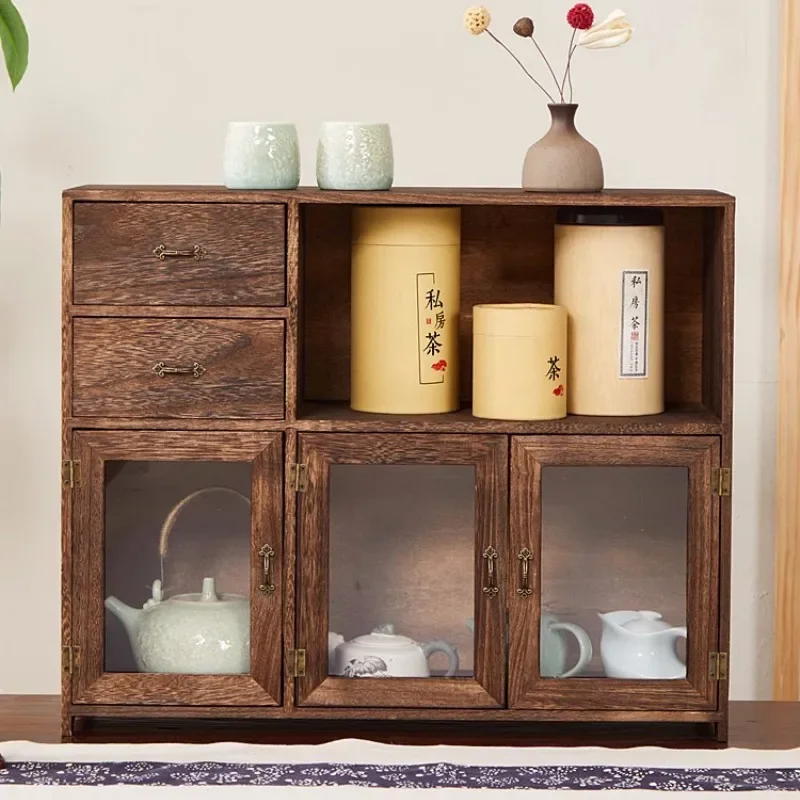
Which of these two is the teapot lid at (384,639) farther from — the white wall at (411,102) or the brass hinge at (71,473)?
the white wall at (411,102)

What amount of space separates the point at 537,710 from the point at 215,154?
1.18m

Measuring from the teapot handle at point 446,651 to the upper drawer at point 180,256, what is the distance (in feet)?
1.61

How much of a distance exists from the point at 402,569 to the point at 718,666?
0.43 meters

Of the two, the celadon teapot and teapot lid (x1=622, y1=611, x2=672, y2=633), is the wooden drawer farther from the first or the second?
teapot lid (x1=622, y1=611, x2=672, y2=633)

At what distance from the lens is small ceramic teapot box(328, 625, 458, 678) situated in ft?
6.03

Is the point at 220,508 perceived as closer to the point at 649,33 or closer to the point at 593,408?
the point at 593,408

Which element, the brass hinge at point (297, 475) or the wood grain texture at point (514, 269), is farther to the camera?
the wood grain texture at point (514, 269)

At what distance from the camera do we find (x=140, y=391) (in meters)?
1.81

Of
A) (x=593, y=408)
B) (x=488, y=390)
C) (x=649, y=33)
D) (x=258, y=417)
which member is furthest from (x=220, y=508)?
(x=649, y=33)

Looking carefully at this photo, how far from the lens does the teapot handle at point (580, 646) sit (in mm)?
1834

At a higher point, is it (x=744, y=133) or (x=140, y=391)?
(x=744, y=133)

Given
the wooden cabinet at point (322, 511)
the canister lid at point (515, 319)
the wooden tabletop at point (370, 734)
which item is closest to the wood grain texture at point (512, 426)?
the wooden cabinet at point (322, 511)

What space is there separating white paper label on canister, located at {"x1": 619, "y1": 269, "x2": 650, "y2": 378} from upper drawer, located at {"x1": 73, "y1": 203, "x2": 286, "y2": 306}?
17.9 inches

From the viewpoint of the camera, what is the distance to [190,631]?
184cm
